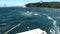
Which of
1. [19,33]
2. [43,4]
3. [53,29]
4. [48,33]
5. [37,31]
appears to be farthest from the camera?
[43,4]

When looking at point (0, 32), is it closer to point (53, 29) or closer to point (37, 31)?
point (37, 31)

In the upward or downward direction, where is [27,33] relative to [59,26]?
upward

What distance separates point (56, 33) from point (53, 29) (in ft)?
4.25

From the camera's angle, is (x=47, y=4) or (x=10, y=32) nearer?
(x=10, y=32)

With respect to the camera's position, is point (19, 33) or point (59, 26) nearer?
point (19, 33)

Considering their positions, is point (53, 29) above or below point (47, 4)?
above

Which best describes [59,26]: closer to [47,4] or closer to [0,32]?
[0,32]

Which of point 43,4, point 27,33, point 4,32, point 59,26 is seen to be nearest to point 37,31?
point 27,33

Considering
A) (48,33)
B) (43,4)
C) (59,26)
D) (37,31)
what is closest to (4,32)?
(37,31)

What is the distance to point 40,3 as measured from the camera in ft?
413

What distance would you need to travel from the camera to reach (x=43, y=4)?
125 metres

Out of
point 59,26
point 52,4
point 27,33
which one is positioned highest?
point 27,33

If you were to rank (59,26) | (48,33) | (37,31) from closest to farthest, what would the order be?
(37,31), (48,33), (59,26)

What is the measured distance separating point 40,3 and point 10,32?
104 metres
